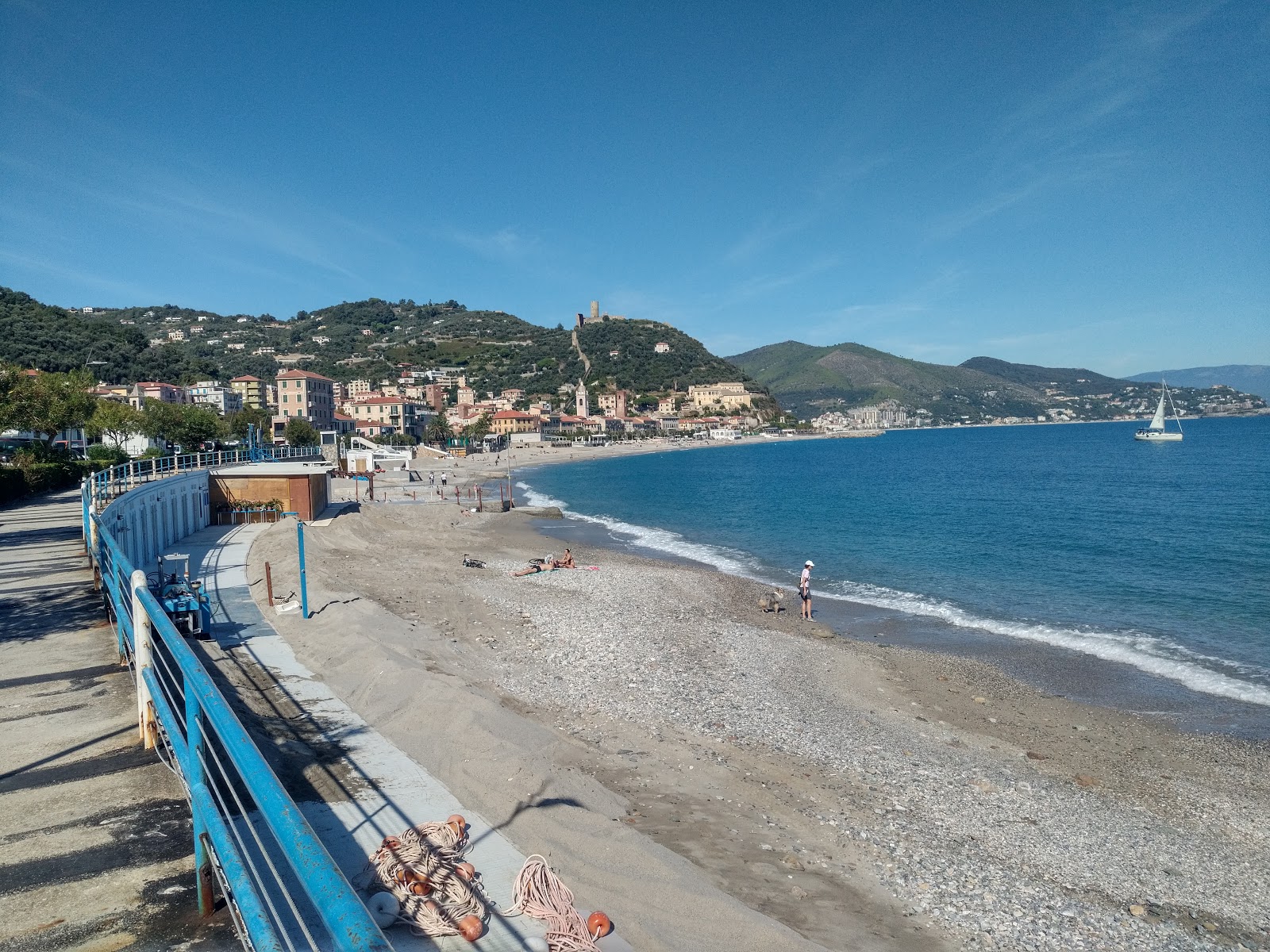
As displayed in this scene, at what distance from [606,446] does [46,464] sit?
377 ft

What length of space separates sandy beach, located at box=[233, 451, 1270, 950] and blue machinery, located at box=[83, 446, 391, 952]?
256 centimetres

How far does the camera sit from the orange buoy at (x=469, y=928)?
17.5 ft

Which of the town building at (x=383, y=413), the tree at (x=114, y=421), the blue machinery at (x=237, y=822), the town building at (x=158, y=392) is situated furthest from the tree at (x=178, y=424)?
the town building at (x=383, y=413)

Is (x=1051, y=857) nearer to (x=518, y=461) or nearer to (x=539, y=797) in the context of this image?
(x=539, y=797)

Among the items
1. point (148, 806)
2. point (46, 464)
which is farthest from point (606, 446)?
point (148, 806)

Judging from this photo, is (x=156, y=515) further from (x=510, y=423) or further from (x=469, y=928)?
(x=510, y=423)

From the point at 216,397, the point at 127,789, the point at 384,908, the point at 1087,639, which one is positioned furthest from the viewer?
the point at 216,397

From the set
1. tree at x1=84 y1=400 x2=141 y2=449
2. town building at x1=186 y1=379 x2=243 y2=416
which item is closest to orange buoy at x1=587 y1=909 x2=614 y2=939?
tree at x1=84 y1=400 x2=141 y2=449

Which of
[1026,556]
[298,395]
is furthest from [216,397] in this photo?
[1026,556]

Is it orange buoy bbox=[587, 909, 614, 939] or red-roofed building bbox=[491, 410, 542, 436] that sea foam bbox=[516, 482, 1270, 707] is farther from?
red-roofed building bbox=[491, 410, 542, 436]

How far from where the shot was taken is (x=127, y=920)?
12.1 feet

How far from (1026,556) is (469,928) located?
3045cm

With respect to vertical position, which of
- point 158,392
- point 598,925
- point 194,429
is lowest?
point 598,925

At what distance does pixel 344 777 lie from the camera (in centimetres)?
788
